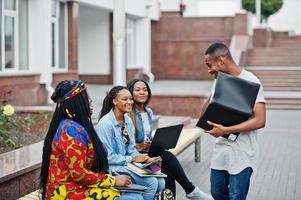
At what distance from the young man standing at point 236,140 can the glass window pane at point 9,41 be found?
1275 centimetres

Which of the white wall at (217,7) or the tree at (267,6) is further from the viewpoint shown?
the white wall at (217,7)

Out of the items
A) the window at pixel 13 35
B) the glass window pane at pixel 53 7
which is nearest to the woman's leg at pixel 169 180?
the window at pixel 13 35

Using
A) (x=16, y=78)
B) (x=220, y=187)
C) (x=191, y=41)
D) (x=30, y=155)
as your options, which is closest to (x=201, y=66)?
(x=191, y=41)

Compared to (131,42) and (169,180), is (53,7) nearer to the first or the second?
(131,42)

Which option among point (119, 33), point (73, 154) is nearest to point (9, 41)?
point (119, 33)

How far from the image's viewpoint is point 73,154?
4.41 metres

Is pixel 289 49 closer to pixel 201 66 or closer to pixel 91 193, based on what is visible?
pixel 201 66

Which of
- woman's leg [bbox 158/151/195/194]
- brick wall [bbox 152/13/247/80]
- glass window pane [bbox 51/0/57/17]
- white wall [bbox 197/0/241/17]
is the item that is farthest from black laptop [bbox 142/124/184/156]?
white wall [bbox 197/0/241/17]

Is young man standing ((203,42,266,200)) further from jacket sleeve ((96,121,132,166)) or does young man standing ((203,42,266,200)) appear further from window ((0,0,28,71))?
window ((0,0,28,71))

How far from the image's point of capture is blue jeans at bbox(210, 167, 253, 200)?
4.88m

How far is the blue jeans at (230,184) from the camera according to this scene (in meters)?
4.88

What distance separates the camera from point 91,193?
460cm

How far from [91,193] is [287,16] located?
40.8m

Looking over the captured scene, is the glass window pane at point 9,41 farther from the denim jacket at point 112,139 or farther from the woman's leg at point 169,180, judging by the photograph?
the denim jacket at point 112,139
